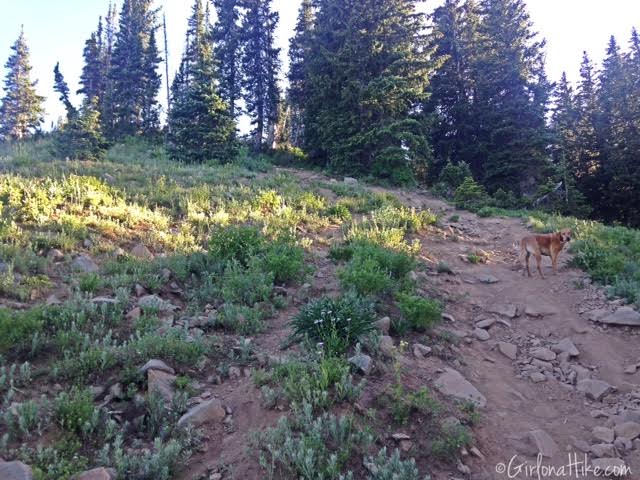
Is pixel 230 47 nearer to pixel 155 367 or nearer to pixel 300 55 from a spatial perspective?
pixel 300 55

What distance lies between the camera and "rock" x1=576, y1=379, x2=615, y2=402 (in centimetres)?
527

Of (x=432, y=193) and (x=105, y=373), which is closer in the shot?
(x=105, y=373)

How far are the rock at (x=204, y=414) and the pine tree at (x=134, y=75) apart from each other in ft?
126

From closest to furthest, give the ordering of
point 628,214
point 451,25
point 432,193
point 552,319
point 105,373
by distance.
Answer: point 105,373, point 552,319, point 432,193, point 628,214, point 451,25

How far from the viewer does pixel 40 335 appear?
5207 millimetres

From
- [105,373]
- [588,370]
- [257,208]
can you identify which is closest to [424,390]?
[588,370]

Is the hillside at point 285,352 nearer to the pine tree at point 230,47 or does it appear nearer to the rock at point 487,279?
the rock at point 487,279

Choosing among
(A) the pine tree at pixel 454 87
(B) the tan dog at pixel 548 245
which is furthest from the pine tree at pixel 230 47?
(B) the tan dog at pixel 548 245

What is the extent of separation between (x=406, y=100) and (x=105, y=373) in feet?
70.2

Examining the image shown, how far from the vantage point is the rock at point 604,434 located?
442cm

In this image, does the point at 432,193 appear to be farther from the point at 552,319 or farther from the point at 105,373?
the point at 105,373

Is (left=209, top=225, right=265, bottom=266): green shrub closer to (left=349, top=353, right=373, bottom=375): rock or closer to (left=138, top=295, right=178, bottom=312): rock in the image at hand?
(left=138, top=295, right=178, bottom=312): rock

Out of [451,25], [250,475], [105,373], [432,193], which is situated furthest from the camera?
[451,25]

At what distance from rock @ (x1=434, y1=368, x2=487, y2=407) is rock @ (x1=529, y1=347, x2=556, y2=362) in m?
1.63
